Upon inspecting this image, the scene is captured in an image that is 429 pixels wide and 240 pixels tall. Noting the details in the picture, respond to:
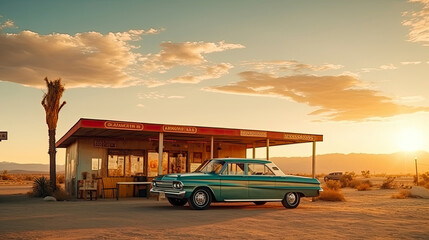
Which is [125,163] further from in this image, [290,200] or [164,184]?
[290,200]

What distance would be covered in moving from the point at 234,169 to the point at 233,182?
457 millimetres

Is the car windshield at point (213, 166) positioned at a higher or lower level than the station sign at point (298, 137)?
lower

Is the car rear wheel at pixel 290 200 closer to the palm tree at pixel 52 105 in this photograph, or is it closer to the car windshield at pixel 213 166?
the car windshield at pixel 213 166

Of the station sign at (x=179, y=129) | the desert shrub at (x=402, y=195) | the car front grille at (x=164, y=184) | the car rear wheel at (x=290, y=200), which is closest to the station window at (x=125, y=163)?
the station sign at (x=179, y=129)

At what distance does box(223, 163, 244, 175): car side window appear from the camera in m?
16.5

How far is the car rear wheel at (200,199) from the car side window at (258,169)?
1.77 metres

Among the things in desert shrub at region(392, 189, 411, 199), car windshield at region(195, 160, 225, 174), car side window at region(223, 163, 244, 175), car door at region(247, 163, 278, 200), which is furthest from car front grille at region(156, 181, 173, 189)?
desert shrub at region(392, 189, 411, 199)

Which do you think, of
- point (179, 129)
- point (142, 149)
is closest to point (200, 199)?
point (179, 129)

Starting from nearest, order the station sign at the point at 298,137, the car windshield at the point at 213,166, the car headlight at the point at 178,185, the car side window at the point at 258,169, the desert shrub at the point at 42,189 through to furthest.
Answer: the car headlight at the point at 178,185 < the car windshield at the point at 213,166 < the car side window at the point at 258,169 < the desert shrub at the point at 42,189 < the station sign at the point at 298,137

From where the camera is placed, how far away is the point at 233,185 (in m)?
16.4

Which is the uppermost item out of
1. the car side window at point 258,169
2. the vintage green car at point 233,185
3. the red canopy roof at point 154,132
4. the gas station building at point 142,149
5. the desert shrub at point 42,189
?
the red canopy roof at point 154,132

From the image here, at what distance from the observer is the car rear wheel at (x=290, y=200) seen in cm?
1745

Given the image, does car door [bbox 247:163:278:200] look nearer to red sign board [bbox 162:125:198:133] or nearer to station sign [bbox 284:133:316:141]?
red sign board [bbox 162:125:198:133]

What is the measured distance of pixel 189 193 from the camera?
1574 centimetres
